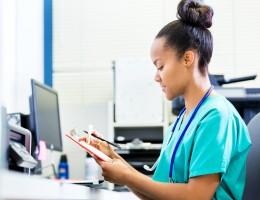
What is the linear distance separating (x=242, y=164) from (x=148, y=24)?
7.47 ft

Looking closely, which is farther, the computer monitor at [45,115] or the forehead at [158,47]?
the computer monitor at [45,115]

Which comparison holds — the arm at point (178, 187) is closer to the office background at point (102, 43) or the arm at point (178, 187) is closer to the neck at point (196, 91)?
the neck at point (196, 91)

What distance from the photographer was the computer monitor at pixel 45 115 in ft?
7.56

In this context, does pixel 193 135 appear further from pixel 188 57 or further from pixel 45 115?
pixel 45 115

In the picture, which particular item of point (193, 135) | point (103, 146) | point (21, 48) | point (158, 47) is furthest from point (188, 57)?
point (21, 48)

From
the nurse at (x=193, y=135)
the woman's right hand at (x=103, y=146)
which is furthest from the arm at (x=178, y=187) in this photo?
the woman's right hand at (x=103, y=146)

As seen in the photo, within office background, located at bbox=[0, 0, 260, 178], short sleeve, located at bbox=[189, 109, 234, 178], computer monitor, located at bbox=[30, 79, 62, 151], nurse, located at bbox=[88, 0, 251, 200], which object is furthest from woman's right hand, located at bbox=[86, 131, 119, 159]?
office background, located at bbox=[0, 0, 260, 178]

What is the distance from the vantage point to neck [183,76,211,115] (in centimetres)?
129

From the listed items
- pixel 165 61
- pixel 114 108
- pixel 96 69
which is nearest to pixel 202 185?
pixel 165 61

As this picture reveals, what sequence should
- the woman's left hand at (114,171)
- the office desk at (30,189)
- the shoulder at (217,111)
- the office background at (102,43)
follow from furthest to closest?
the office background at (102,43)
the shoulder at (217,111)
the woman's left hand at (114,171)
the office desk at (30,189)

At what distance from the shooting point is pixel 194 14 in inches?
52.5

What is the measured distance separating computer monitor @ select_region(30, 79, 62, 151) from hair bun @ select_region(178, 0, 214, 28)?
1.15 meters

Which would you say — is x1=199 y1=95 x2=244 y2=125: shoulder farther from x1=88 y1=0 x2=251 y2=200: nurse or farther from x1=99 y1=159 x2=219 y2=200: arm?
x1=99 y1=159 x2=219 y2=200: arm

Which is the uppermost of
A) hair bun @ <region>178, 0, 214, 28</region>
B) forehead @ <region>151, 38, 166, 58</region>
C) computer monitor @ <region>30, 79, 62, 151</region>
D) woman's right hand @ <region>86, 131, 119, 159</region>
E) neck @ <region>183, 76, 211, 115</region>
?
hair bun @ <region>178, 0, 214, 28</region>
